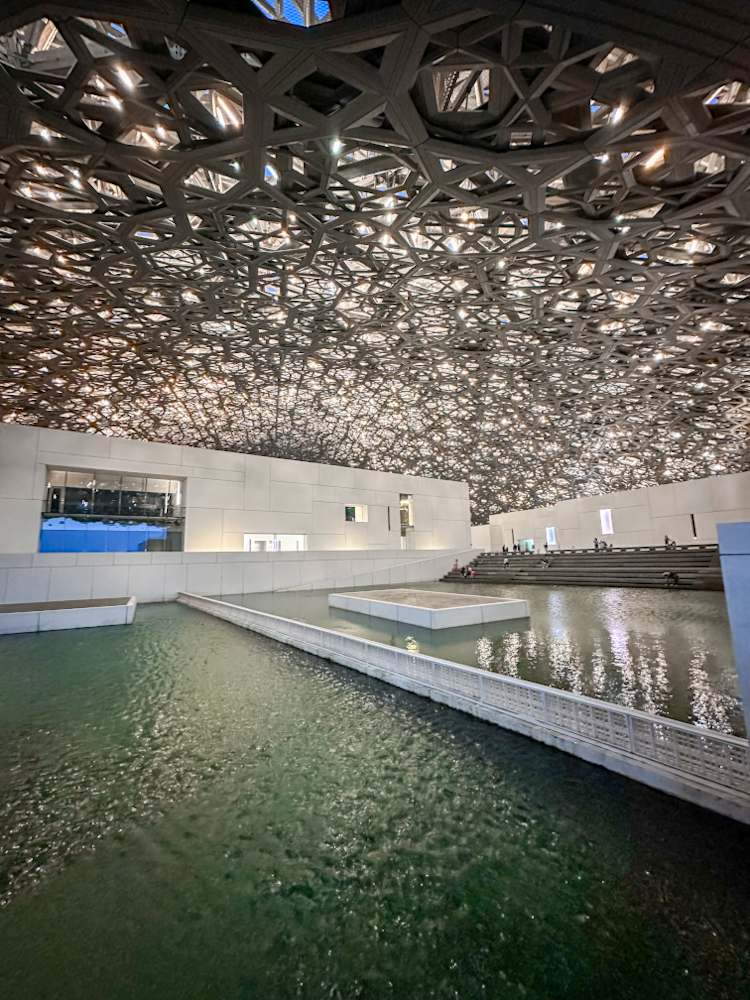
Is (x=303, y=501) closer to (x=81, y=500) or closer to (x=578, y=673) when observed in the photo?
(x=81, y=500)

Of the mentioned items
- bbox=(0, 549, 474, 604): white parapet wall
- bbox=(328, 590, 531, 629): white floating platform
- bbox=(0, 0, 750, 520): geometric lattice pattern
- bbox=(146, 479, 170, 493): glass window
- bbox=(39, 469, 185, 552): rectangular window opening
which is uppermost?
bbox=(0, 0, 750, 520): geometric lattice pattern

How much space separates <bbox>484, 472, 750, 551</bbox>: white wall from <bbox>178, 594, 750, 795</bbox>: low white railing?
85.7 feet

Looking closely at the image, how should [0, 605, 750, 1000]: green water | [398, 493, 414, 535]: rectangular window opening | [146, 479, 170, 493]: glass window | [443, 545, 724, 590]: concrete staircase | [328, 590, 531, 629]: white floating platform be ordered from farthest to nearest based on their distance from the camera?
[398, 493, 414, 535]: rectangular window opening < [146, 479, 170, 493]: glass window < [443, 545, 724, 590]: concrete staircase < [328, 590, 531, 629]: white floating platform < [0, 605, 750, 1000]: green water

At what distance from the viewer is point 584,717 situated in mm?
4148

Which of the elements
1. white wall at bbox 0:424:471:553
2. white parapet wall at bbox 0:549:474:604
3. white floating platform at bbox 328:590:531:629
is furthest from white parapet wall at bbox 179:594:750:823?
white wall at bbox 0:424:471:553

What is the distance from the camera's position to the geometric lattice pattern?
734 cm

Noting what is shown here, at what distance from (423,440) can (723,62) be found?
3232 centimetres

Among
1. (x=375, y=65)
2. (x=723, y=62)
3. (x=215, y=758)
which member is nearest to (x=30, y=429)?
(x=375, y=65)

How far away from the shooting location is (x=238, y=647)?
8.90m

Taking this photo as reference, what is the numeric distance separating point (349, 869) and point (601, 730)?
2.64 metres

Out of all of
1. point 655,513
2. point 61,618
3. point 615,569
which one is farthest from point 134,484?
point 655,513

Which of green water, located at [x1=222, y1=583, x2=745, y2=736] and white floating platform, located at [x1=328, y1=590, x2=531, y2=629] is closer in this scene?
green water, located at [x1=222, y1=583, x2=745, y2=736]

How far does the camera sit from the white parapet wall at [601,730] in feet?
10.5

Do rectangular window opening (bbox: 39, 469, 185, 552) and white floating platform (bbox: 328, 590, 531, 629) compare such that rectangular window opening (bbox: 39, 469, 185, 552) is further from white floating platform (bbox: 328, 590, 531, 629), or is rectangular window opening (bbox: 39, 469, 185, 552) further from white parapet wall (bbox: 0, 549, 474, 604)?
white floating platform (bbox: 328, 590, 531, 629)
